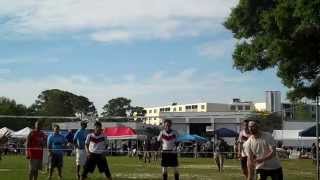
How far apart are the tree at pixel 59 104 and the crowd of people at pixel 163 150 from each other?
11308cm

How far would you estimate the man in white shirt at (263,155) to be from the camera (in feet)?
43.9

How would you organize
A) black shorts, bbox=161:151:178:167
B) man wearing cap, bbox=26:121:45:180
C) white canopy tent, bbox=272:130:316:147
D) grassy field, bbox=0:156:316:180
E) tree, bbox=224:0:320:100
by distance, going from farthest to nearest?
white canopy tent, bbox=272:130:316:147 < grassy field, bbox=0:156:316:180 < tree, bbox=224:0:320:100 < man wearing cap, bbox=26:121:45:180 < black shorts, bbox=161:151:178:167

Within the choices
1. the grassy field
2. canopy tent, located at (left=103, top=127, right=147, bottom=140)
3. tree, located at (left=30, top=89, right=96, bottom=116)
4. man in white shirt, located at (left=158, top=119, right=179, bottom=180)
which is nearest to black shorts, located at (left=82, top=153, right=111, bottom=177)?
man in white shirt, located at (left=158, top=119, right=179, bottom=180)

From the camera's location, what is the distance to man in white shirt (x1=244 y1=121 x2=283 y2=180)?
43.9 ft

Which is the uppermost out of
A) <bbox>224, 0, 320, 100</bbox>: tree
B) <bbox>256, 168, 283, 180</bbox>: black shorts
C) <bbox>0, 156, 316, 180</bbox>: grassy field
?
<bbox>224, 0, 320, 100</bbox>: tree

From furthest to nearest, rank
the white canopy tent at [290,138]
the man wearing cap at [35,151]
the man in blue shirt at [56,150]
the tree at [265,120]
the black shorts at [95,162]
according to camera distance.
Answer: the white canopy tent at [290,138], the man in blue shirt at [56,150], the man wearing cap at [35,151], the black shorts at [95,162], the tree at [265,120]

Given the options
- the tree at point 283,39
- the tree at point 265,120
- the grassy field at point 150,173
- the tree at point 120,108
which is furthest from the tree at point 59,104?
the tree at point 283,39

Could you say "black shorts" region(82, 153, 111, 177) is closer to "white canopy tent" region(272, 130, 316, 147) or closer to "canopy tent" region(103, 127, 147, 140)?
"canopy tent" region(103, 127, 147, 140)

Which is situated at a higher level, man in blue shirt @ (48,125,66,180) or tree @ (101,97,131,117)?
tree @ (101,97,131,117)

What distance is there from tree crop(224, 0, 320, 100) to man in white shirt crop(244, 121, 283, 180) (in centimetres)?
709

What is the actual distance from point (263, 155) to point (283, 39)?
9363 millimetres

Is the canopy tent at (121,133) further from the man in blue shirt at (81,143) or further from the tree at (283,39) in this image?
the man in blue shirt at (81,143)

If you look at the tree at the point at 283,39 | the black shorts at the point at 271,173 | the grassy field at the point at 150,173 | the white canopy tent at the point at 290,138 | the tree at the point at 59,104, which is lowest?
the grassy field at the point at 150,173

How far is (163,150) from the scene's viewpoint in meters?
18.9
